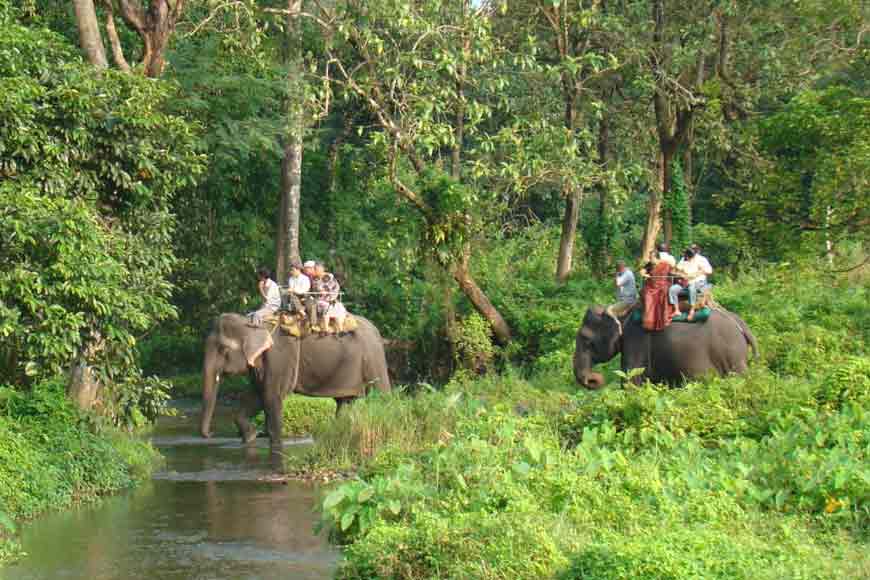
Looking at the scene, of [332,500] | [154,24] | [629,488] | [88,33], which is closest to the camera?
[332,500]

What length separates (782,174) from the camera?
2677cm

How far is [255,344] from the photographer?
68.0 feet

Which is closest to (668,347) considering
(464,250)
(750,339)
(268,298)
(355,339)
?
(750,339)

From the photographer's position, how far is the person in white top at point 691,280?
65.8 ft

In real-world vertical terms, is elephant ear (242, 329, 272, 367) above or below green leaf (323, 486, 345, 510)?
above

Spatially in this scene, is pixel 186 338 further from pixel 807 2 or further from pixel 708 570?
pixel 708 570

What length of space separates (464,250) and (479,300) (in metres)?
1.36

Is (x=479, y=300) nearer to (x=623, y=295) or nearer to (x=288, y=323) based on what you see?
(x=623, y=295)


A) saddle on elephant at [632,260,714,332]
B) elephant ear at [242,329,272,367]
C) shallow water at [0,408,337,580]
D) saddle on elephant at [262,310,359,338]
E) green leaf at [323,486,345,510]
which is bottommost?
shallow water at [0,408,337,580]

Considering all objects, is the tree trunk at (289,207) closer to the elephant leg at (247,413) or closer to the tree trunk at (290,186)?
the tree trunk at (290,186)

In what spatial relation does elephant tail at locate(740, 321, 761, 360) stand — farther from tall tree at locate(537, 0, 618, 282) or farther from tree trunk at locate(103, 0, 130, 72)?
tree trunk at locate(103, 0, 130, 72)

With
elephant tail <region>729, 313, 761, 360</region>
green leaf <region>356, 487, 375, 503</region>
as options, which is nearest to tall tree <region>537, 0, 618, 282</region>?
elephant tail <region>729, 313, 761, 360</region>

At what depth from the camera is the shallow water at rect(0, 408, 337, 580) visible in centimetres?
1241

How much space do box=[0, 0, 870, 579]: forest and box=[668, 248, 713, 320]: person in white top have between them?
1.64 meters
